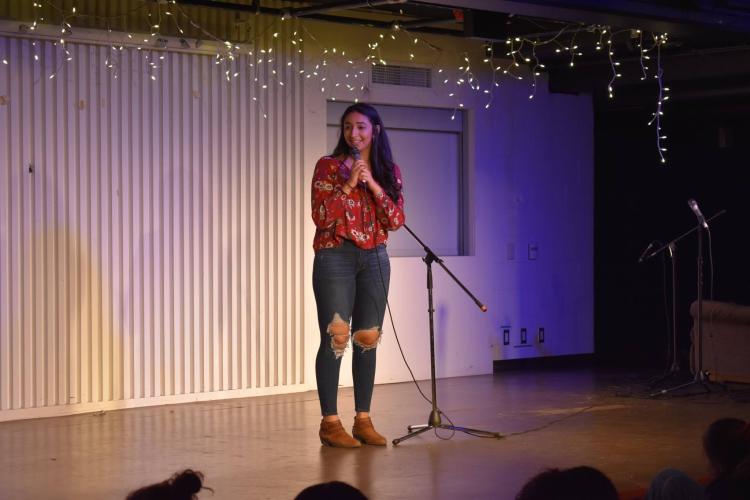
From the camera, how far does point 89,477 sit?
194 inches

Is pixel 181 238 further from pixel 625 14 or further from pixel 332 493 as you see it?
pixel 332 493

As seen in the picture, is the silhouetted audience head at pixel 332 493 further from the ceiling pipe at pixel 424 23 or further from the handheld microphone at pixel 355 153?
the ceiling pipe at pixel 424 23

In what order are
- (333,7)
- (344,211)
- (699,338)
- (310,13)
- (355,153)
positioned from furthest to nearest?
(699,338) → (310,13) → (333,7) → (355,153) → (344,211)

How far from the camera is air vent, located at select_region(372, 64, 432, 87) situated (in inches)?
312

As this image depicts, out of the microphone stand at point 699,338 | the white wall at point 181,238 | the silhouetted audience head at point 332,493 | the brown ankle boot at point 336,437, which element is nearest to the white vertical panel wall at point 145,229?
the white wall at point 181,238

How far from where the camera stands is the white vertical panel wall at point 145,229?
6480 mm

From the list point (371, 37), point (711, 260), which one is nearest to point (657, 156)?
point (711, 260)

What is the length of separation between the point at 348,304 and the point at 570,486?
3184 mm

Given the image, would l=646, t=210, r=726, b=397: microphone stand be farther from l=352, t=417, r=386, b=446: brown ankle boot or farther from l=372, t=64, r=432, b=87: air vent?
l=352, t=417, r=386, b=446: brown ankle boot

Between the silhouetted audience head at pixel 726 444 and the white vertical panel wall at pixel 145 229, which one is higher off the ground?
the white vertical panel wall at pixel 145 229

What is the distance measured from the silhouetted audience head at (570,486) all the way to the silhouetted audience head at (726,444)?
93cm

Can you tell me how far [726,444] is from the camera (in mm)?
3145

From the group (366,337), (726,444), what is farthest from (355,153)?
(726,444)

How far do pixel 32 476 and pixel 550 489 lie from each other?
325 cm
